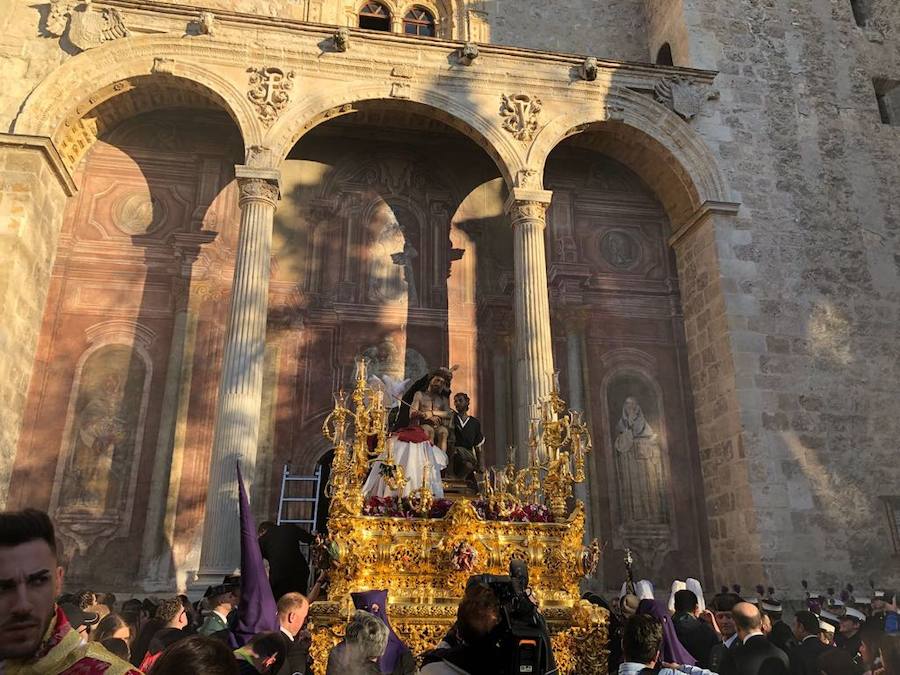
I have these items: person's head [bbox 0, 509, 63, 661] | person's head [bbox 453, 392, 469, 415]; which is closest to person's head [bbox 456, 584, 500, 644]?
person's head [bbox 0, 509, 63, 661]

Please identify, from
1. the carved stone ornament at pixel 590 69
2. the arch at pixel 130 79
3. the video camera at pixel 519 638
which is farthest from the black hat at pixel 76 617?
the carved stone ornament at pixel 590 69

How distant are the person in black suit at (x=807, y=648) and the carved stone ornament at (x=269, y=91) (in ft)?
39.1

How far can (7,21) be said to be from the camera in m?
13.4

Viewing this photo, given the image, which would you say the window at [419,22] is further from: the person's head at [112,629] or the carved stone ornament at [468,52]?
the person's head at [112,629]

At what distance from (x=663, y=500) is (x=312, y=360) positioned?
7818 mm

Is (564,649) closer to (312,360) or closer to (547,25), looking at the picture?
(312,360)

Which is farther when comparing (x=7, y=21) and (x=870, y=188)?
(x=870, y=188)

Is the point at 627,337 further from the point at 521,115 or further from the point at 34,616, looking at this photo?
the point at 34,616

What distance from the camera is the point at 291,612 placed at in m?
4.70

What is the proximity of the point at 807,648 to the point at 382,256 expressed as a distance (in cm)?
1173

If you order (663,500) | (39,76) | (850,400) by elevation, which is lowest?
(663,500)

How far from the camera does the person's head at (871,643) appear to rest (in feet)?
16.3

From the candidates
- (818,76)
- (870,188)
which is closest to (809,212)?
(870,188)

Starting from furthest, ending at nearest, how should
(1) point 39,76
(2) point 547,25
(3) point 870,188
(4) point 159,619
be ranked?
1. (2) point 547,25
2. (3) point 870,188
3. (1) point 39,76
4. (4) point 159,619
